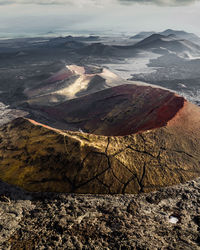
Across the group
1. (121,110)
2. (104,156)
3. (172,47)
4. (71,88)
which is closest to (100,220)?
(104,156)

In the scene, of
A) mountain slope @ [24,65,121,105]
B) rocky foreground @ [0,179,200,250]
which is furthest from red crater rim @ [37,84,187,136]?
rocky foreground @ [0,179,200,250]

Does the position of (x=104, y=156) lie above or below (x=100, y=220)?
above

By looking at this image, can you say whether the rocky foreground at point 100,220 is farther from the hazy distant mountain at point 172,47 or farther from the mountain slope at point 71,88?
the hazy distant mountain at point 172,47

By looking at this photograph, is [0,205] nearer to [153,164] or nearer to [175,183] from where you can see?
[153,164]

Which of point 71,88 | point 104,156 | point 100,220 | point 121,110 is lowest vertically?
point 100,220

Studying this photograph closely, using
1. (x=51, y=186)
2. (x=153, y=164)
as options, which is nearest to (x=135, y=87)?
(x=153, y=164)

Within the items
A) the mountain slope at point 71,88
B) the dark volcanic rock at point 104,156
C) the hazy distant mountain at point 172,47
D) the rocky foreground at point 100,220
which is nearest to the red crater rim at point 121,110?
the dark volcanic rock at point 104,156

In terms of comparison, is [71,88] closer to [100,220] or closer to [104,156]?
[104,156]

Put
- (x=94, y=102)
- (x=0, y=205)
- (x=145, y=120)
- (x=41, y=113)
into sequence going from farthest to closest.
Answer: (x=41, y=113)
(x=94, y=102)
(x=145, y=120)
(x=0, y=205)
